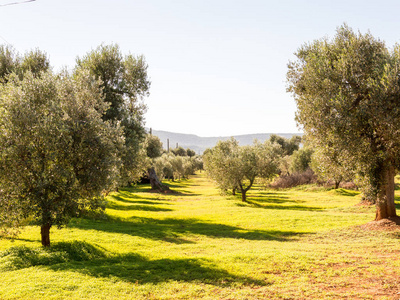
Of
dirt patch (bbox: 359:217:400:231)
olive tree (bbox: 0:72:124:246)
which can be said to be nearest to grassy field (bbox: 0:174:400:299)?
dirt patch (bbox: 359:217:400:231)

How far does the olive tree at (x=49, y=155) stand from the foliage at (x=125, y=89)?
18.2 metres

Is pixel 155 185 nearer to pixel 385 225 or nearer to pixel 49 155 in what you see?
pixel 385 225

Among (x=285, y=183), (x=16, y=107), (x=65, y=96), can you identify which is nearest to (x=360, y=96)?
(x=65, y=96)


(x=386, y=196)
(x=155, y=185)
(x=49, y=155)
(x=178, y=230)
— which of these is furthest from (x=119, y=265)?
(x=155, y=185)

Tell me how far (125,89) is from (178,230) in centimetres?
2168

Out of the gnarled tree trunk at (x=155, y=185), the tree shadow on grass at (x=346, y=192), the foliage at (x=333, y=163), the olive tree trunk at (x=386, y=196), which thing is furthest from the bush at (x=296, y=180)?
the foliage at (x=333, y=163)

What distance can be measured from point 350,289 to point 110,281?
10.8m

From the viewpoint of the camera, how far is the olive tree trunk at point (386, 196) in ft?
82.5

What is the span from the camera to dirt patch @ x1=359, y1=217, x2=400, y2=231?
24984mm

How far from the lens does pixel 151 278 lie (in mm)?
15812

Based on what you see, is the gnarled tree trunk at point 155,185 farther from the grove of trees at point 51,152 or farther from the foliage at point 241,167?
the grove of trees at point 51,152

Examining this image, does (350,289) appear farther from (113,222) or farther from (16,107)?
Result: (113,222)

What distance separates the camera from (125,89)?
141 ft

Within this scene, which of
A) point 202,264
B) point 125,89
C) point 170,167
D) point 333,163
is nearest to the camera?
point 202,264
